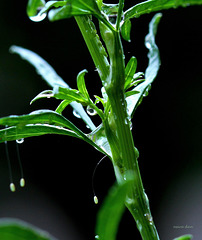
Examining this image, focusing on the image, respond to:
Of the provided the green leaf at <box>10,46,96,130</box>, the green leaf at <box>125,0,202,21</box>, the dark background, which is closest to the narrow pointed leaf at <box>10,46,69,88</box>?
the green leaf at <box>10,46,96,130</box>

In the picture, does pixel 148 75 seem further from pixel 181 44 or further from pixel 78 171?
pixel 181 44

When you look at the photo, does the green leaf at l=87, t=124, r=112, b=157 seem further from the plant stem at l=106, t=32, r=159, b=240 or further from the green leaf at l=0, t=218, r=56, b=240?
the green leaf at l=0, t=218, r=56, b=240

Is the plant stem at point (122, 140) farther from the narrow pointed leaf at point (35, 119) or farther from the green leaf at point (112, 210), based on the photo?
the green leaf at point (112, 210)

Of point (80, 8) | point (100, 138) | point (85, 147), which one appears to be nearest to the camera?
point (80, 8)

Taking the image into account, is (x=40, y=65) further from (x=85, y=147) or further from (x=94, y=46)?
(x=85, y=147)

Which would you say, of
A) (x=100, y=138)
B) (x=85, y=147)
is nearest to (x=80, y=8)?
(x=100, y=138)

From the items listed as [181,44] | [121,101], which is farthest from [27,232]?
[181,44]

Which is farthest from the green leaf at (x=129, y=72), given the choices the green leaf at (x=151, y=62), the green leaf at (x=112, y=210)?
the green leaf at (x=112, y=210)
